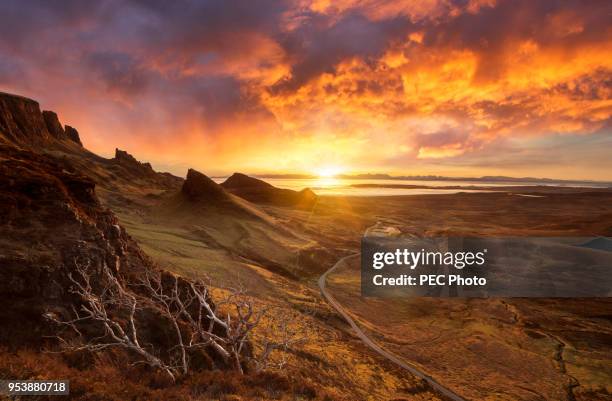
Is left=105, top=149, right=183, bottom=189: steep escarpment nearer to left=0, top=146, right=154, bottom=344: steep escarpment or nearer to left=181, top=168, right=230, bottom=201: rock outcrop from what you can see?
left=181, top=168, right=230, bottom=201: rock outcrop

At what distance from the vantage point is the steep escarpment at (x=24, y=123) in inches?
3349

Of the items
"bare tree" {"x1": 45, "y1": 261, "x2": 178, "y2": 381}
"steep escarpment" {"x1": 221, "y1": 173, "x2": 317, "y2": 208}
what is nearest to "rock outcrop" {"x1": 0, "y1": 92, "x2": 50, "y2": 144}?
"steep escarpment" {"x1": 221, "y1": 173, "x2": 317, "y2": 208}

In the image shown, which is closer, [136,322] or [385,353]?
[136,322]

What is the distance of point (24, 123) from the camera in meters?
95.1

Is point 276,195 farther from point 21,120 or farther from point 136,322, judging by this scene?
point 136,322

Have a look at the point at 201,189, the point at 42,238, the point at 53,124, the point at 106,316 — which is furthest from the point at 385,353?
the point at 53,124

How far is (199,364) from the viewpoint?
52.0 ft

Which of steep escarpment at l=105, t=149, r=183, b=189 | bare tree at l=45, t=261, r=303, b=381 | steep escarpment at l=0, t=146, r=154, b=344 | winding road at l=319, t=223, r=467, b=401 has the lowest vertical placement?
winding road at l=319, t=223, r=467, b=401

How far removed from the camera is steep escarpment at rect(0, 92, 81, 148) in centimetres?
8506

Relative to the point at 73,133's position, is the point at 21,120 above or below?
below

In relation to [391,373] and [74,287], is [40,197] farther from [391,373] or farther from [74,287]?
[391,373]

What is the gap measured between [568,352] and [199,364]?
32.3 m

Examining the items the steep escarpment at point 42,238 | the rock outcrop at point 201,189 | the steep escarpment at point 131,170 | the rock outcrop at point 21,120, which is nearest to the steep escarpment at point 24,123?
the rock outcrop at point 21,120

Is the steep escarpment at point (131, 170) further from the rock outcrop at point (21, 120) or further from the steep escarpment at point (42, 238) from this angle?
the steep escarpment at point (42, 238)
